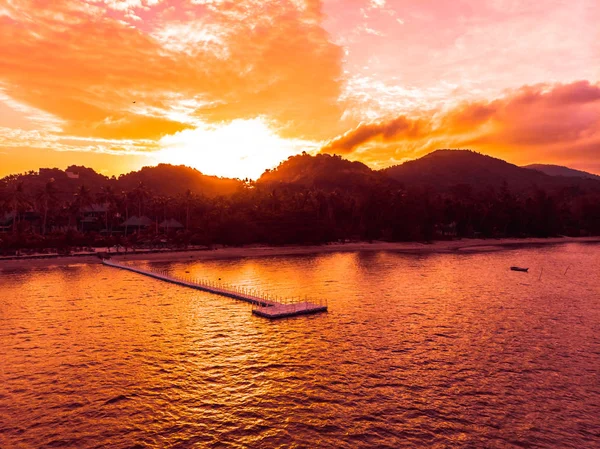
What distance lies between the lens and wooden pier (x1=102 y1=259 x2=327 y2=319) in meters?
43.7

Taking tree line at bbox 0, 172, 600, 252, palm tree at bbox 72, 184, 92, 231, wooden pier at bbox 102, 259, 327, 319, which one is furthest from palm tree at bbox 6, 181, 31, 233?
wooden pier at bbox 102, 259, 327, 319

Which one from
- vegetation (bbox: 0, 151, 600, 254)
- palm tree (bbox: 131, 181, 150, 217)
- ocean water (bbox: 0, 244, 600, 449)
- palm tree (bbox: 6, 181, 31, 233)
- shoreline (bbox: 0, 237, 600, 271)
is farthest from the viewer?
palm tree (bbox: 131, 181, 150, 217)

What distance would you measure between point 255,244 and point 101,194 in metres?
57.9

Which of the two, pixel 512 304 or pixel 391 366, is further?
pixel 512 304

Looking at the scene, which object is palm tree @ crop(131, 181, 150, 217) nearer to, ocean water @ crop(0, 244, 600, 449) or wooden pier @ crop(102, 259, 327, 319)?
wooden pier @ crop(102, 259, 327, 319)

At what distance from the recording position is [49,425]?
66.7 ft

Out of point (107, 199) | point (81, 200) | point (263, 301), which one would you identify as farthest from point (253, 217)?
point (263, 301)

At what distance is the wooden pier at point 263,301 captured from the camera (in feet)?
143

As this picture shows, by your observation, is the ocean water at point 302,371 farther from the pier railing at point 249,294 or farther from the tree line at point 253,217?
the tree line at point 253,217

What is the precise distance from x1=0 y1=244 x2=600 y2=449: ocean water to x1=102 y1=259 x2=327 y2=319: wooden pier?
1672mm

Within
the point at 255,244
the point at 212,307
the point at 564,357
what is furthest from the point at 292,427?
A: the point at 255,244

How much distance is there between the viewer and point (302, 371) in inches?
1079

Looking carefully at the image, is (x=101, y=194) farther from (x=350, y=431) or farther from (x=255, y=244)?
(x=350, y=431)

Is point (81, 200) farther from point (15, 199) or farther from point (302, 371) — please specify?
point (302, 371)
